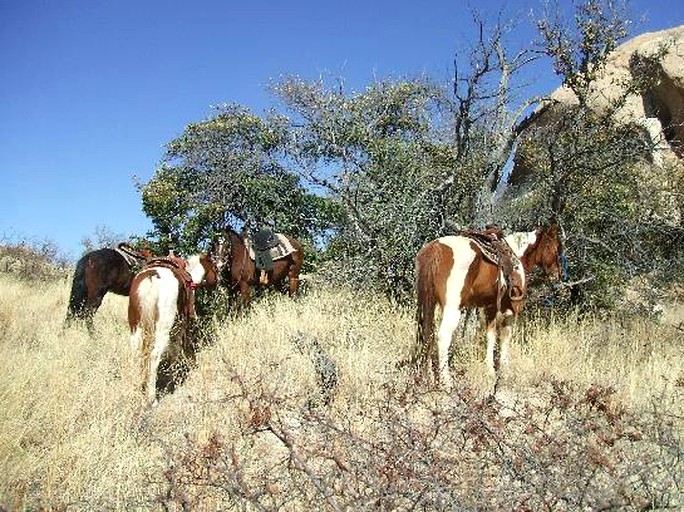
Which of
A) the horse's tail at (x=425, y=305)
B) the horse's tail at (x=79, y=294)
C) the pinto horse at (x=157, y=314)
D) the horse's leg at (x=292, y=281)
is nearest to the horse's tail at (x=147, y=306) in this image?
the pinto horse at (x=157, y=314)

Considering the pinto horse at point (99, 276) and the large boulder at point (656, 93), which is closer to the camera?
the pinto horse at point (99, 276)

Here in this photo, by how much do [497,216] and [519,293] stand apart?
2.52 meters

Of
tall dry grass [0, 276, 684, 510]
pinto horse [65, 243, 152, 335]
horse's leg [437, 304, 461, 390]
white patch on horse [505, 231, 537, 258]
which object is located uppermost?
white patch on horse [505, 231, 537, 258]

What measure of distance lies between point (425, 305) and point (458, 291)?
0.39m

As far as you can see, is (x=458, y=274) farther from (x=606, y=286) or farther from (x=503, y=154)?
(x=606, y=286)

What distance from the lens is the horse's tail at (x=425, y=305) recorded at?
6289 mm

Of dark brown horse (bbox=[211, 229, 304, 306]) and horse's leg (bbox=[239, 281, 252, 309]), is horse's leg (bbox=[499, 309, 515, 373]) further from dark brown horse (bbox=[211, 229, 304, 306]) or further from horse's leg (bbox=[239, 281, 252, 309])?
horse's leg (bbox=[239, 281, 252, 309])

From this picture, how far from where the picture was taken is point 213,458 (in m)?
3.02

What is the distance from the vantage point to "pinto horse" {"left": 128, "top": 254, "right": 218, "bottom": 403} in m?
6.08

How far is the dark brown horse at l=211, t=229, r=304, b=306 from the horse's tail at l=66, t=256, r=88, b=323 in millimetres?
2144

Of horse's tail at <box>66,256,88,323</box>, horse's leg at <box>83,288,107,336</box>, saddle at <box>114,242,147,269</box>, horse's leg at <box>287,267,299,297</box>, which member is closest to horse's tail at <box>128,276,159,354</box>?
horse's leg at <box>83,288,107,336</box>

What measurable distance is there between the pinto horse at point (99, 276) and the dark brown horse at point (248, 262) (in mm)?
1293

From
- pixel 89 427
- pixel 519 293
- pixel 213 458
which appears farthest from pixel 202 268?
pixel 213 458

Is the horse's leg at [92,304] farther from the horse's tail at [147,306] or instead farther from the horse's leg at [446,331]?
the horse's leg at [446,331]
